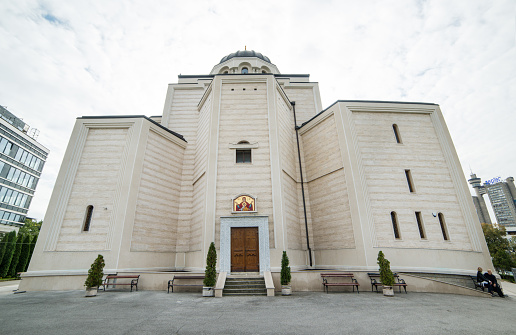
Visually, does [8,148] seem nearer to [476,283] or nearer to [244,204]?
[244,204]

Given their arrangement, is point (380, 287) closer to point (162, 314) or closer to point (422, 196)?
point (422, 196)

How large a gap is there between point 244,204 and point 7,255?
26.2m

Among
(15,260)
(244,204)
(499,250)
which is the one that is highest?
(244,204)

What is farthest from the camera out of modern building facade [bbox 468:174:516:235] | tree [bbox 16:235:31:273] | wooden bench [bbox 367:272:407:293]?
modern building facade [bbox 468:174:516:235]

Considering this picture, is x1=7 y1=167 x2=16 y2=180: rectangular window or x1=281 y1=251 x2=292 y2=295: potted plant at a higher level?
x1=7 y1=167 x2=16 y2=180: rectangular window

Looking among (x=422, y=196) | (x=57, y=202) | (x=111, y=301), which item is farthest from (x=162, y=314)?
(x=422, y=196)

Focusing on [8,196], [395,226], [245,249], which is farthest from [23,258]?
[395,226]

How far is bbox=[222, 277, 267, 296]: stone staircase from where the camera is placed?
966cm

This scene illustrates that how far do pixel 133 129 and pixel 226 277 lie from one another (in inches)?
416

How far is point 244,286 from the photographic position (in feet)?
33.1

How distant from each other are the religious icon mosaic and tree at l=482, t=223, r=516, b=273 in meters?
40.4

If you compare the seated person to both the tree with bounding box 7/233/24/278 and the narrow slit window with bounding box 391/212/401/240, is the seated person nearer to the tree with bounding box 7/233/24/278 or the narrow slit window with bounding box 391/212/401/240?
A: the narrow slit window with bounding box 391/212/401/240

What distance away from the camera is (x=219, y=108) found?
15.3 metres

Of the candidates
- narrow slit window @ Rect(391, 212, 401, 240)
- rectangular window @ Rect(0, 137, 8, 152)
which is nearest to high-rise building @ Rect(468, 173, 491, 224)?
narrow slit window @ Rect(391, 212, 401, 240)
